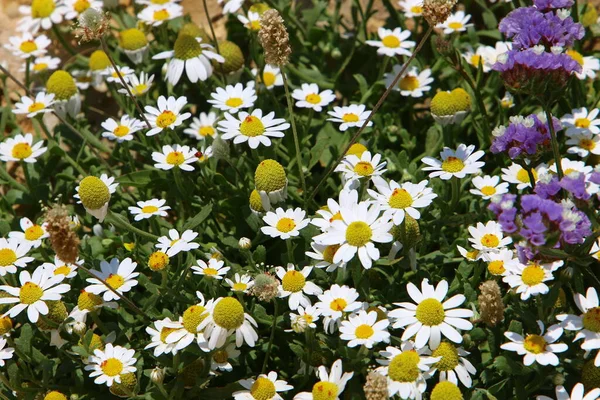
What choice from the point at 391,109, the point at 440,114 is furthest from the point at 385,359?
the point at 391,109

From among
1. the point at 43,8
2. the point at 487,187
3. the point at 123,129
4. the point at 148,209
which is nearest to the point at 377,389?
the point at 487,187

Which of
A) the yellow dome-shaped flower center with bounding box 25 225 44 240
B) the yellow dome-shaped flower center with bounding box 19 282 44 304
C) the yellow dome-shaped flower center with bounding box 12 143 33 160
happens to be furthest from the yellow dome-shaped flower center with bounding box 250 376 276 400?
the yellow dome-shaped flower center with bounding box 12 143 33 160

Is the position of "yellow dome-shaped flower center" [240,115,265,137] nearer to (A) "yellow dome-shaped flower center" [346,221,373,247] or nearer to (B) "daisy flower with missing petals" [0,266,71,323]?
(A) "yellow dome-shaped flower center" [346,221,373,247]

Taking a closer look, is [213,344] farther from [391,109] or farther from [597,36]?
[597,36]

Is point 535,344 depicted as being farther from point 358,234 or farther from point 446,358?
point 358,234

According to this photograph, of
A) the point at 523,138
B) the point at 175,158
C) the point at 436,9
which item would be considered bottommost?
the point at 175,158

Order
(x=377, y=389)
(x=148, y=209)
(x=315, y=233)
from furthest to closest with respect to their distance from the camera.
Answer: (x=148, y=209), (x=315, y=233), (x=377, y=389)
